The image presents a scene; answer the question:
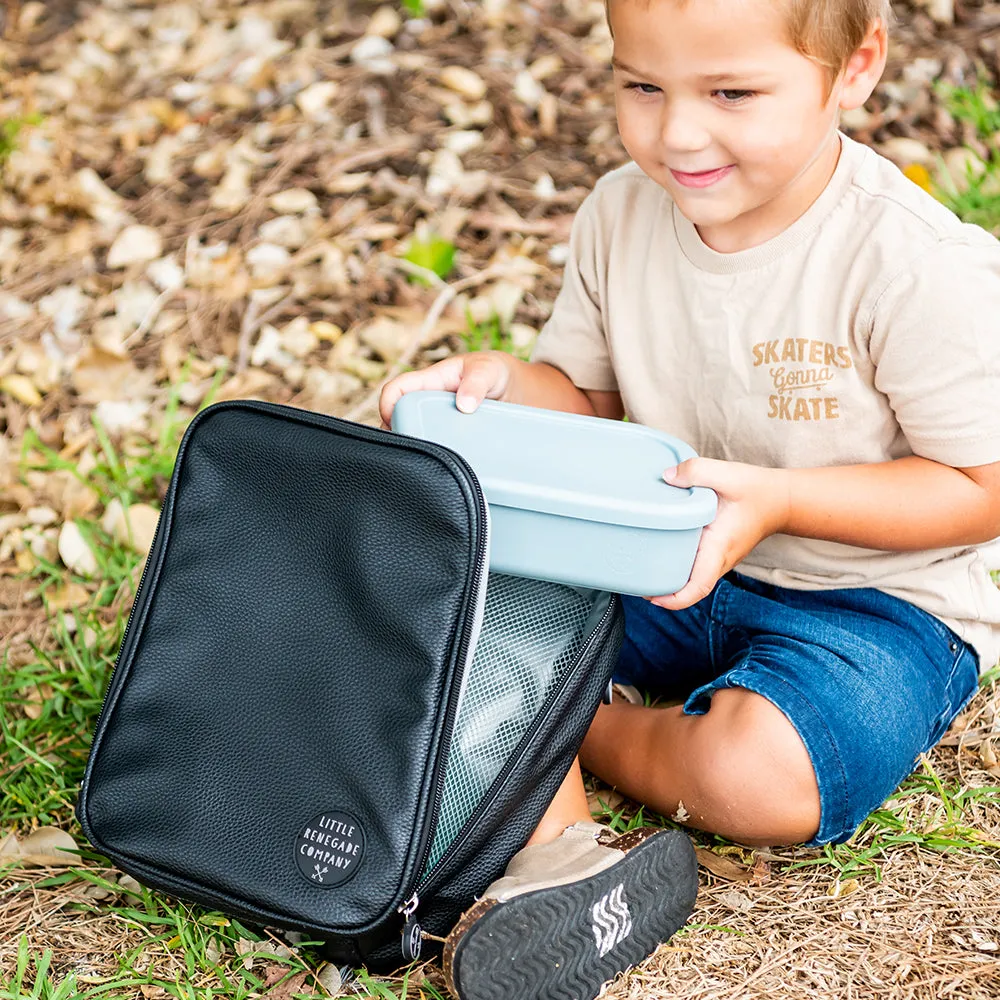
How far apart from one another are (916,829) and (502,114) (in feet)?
6.63

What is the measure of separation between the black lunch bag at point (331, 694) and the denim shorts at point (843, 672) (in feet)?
0.77

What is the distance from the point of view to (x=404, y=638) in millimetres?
1319

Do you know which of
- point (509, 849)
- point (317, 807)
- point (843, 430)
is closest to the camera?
point (317, 807)

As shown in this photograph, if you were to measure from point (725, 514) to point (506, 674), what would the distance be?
31 centimetres

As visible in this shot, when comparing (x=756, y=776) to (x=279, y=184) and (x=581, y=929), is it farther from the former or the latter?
(x=279, y=184)

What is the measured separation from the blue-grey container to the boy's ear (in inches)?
17.6

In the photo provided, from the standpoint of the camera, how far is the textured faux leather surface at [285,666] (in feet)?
4.27

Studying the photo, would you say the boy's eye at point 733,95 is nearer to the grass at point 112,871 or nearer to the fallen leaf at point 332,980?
the grass at point 112,871

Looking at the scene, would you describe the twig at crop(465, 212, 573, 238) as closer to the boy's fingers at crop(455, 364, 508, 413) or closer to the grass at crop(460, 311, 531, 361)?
the grass at crop(460, 311, 531, 361)

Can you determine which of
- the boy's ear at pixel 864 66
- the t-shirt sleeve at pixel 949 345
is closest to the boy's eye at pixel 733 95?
the boy's ear at pixel 864 66

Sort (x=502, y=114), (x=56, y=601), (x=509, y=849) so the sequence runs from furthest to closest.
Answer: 1. (x=502, y=114)
2. (x=56, y=601)
3. (x=509, y=849)

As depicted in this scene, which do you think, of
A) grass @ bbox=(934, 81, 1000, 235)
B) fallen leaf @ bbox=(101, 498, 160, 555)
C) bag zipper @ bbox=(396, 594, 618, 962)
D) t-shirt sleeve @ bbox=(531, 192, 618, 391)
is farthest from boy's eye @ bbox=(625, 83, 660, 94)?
grass @ bbox=(934, 81, 1000, 235)

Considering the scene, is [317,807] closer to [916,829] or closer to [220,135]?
[916,829]

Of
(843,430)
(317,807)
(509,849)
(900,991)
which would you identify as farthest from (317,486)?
(900,991)
